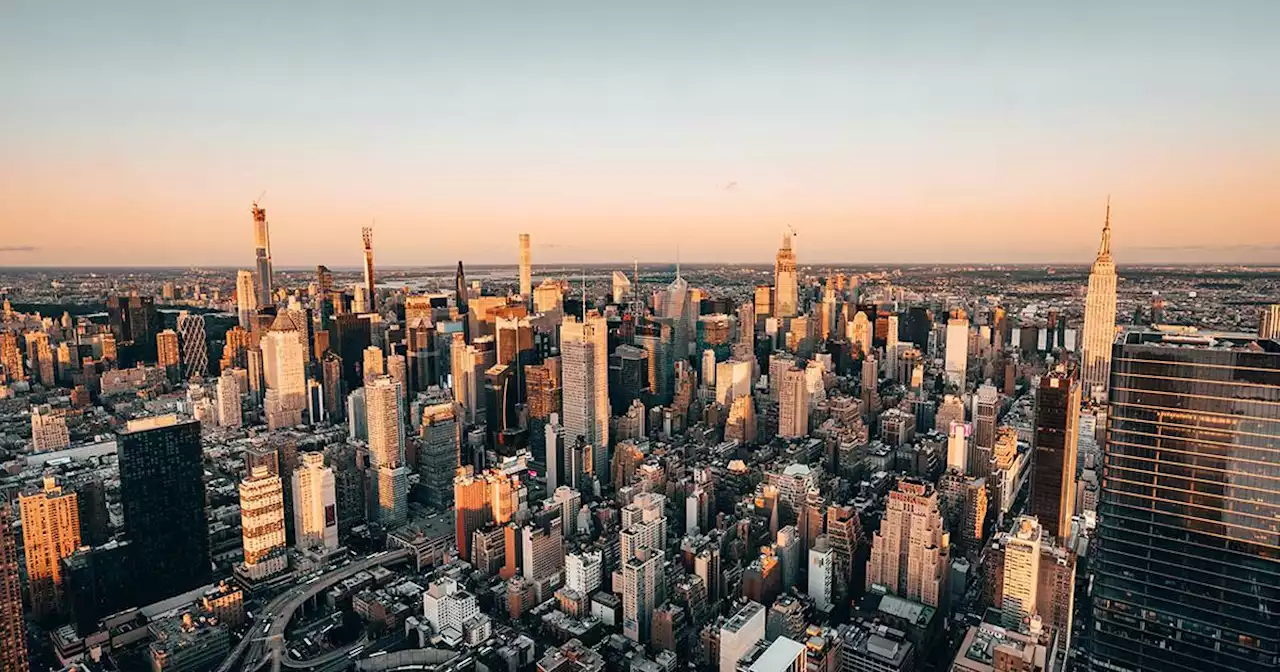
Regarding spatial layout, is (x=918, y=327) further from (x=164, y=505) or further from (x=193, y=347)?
(x=193, y=347)

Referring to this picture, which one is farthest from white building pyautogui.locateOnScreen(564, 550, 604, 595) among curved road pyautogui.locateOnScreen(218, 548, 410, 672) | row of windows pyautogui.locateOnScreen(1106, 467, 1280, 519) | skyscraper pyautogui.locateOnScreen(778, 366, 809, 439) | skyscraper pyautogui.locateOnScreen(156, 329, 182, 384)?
skyscraper pyautogui.locateOnScreen(156, 329, 182, 384)

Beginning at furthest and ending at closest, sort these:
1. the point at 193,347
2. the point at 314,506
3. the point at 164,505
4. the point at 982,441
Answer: the point at 193,347, the point at 982,441, the point at 314,506, the point at 164,505

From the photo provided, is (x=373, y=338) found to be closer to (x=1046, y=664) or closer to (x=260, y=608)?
(x=260, y=608)

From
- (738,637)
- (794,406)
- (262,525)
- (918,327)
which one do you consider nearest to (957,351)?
(918,327)

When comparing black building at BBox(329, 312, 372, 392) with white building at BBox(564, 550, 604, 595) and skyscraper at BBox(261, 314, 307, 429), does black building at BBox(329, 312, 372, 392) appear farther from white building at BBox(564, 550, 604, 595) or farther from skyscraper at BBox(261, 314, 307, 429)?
white building at BBox(564, 550, 604, 595)

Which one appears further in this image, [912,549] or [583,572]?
[583,572]

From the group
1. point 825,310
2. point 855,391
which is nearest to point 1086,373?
Result: point 855,391

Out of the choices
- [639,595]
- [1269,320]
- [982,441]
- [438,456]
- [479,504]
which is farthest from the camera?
[438,456]
